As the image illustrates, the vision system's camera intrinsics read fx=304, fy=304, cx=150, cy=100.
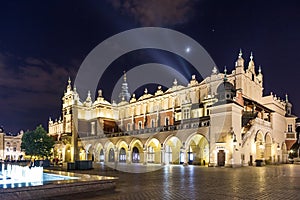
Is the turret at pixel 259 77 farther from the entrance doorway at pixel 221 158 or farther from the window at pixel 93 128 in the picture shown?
the window at pixel 93 128

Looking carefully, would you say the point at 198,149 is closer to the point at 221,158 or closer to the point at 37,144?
the point at 221,158

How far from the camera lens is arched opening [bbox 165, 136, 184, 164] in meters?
46.2

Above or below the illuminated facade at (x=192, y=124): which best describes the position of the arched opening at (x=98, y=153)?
below

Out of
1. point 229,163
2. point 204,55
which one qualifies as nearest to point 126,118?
point 204,55

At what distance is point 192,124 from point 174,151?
8.79 m

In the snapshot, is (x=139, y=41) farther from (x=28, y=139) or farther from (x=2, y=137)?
(x=2, y=137)

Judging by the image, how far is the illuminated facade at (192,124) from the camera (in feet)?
120

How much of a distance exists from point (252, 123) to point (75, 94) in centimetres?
5305

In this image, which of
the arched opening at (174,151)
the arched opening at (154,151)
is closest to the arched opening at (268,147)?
the arched opening at (174,151)

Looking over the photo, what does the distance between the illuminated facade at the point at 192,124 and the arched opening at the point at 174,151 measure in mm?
46

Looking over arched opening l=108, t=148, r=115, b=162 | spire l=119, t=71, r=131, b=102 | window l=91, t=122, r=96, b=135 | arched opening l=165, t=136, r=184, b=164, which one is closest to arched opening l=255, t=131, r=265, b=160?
arched opening l=165, t=136, r=184, b=164

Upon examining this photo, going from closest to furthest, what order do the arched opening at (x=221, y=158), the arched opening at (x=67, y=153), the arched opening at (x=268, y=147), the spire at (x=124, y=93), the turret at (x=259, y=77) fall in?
the arched opening at (x=221, y=158) → the arched opening at (x=268, y=147) → the turret at (x=259, y=77) → the arched opening at (x=67, y=153) → the spire at (x=124, y=93)

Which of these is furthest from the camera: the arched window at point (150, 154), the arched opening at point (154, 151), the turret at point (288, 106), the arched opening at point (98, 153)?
the turret at point (288, 106)

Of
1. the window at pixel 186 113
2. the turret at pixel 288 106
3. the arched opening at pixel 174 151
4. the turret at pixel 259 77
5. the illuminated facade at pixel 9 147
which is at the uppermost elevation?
the turret at pixel 259 77
